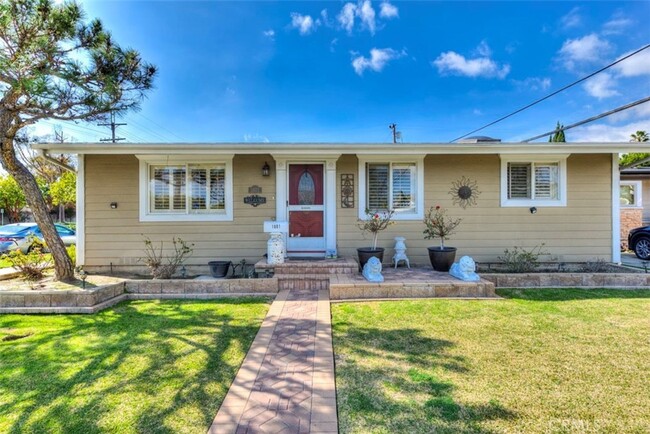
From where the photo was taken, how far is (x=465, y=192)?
6531 millimetres

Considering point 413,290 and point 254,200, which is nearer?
point 413,290

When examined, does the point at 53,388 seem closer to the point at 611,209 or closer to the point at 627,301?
the point at 627,301

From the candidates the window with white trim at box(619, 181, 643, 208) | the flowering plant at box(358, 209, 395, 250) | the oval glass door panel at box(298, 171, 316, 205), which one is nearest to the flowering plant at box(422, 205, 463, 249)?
the flowering plant at box(358, 209, 395, 250)

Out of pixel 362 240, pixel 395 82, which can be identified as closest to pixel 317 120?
pixel 395 82

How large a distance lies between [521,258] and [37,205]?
28.6 feet

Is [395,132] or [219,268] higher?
[395,132]

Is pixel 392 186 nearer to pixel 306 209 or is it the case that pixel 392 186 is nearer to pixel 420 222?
pixel 420 222

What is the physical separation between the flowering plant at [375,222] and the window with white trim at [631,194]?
934cm

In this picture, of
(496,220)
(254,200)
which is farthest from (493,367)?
(254,200)

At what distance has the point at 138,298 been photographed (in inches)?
197

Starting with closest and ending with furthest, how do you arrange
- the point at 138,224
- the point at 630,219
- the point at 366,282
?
1. the point at 366,282
2. the point at 138,224
3. the point at 630,219

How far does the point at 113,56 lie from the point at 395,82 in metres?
11.4

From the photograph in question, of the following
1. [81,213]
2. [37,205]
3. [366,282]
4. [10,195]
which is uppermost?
[10,195]

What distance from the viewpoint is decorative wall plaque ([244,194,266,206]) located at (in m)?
6.46
